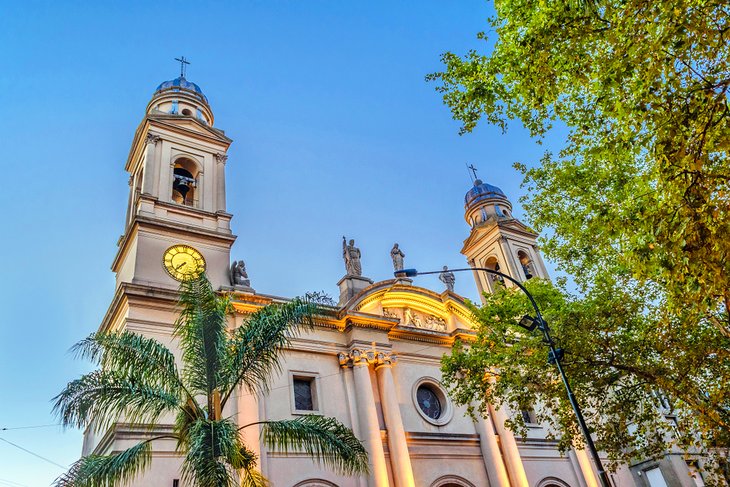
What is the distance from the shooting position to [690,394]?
41.5ft

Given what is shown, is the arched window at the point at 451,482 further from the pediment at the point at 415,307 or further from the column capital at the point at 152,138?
the column capital at the point at 152,138

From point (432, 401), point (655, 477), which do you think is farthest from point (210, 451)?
point (655, 477)

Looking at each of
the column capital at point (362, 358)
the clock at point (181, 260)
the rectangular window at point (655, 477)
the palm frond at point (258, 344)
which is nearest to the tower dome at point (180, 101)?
the clock at point (181, 260)

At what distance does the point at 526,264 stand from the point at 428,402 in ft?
41.7

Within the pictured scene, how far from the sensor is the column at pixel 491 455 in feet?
66.0

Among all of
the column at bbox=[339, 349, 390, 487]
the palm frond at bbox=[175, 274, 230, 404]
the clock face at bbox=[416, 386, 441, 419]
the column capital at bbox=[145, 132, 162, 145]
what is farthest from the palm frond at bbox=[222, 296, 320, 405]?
the column capital at bbox=[145, 132, 162, 145]

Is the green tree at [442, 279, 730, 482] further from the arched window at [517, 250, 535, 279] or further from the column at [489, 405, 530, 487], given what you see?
the arched window at [517, 250, 535, 279]

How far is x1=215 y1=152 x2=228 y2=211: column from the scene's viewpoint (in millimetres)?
22203

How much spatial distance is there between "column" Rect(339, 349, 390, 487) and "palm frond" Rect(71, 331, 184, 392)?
827 centimetres

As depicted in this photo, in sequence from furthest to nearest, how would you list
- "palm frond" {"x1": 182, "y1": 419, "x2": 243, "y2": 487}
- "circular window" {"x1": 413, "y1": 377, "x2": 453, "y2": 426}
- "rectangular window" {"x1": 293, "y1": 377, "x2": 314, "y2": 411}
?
"circular window" {"x1": 413, "y1": 377, "x2": 453, "y2": 426} → "rectangular window" {"x1": 293, "y1": 377, "x2": 314, "y2": 411} → "palm frond" {"x1": 182, "y1": 419, "x2": 243, "y2": 487}

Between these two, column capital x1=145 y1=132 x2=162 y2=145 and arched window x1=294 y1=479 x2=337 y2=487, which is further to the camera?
column capital x1=145 y1=132 x2=162 y2=145

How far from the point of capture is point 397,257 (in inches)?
957

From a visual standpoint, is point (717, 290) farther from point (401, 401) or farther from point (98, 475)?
point (401, 401)

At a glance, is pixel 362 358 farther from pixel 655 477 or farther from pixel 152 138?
pixel 655 477
